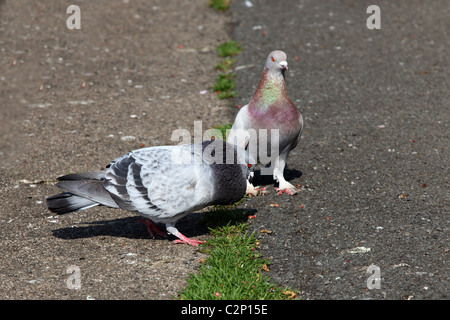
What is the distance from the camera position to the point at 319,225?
15.4 ft

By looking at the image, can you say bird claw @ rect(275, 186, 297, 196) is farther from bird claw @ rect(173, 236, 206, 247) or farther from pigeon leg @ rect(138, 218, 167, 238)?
pigeon leg @ rect(138, 218, 167, 238)

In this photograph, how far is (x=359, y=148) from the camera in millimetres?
6023

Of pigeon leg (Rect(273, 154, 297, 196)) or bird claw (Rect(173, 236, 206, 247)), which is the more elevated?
pigeon leg (Rect(273, 154, 297, 196))

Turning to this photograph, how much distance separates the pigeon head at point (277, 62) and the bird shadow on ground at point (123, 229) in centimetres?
145

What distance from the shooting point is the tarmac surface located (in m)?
4.14

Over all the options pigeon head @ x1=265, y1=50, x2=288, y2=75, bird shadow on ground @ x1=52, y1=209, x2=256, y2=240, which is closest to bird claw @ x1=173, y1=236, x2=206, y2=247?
bird shadow on ground @ x1=52, y1=209, x2=256, y2=240

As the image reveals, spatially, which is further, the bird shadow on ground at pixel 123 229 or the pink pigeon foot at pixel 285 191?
the pink pigeon foot at pixel 285 191

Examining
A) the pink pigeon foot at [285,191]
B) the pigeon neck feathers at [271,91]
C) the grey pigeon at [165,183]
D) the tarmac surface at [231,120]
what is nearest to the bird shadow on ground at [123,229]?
the tarmac surface at [231,120]

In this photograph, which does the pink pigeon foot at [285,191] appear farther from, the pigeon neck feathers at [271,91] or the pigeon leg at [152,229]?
the pigeon leg at [152,229]

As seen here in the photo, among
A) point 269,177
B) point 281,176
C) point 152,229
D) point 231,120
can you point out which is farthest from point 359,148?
point 152,229

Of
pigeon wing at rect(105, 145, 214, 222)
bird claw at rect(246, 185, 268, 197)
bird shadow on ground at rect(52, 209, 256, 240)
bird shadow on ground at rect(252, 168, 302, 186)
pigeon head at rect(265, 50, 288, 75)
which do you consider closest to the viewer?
pigeon wing at rect(105, 145, 214, 222)

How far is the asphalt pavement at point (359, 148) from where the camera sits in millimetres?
4094

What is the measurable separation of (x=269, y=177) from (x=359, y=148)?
1.08 m

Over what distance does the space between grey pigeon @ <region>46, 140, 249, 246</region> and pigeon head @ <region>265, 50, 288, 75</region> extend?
95 centimetres
